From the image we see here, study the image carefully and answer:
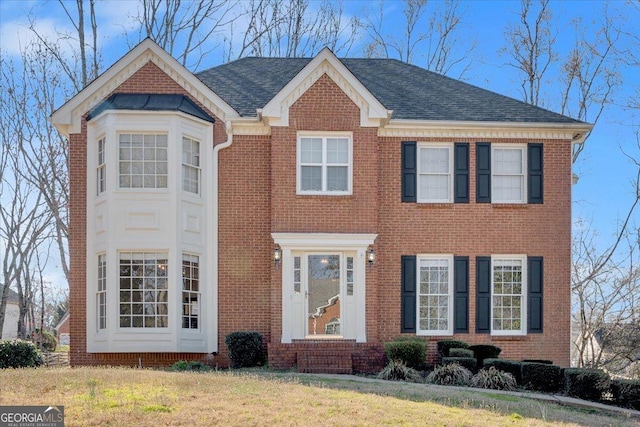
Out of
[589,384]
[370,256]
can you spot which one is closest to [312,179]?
[370,256]

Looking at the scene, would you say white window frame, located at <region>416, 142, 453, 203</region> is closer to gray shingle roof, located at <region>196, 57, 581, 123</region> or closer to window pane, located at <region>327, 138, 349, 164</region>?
gray shingle roof, located at <region>196, 57, 581, 123</region>

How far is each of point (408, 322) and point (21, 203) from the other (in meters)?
20.6

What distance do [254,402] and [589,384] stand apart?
325 inches

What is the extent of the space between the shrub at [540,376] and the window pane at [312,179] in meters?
6.87

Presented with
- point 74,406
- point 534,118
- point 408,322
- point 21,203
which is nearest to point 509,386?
point 408,322

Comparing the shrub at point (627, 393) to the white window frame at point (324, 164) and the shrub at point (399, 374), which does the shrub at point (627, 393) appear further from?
the white window frame at point (324, 164)

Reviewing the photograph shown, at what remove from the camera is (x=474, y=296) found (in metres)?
21.0

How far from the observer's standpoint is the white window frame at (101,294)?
65.5 ft

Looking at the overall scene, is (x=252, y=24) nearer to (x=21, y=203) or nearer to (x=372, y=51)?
(x=372, y=51)

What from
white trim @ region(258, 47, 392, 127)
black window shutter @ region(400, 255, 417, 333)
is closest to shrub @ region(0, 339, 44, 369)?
white trim @ region(258, 47, 392, 127)

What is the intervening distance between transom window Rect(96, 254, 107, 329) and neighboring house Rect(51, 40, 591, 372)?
6 centimetres

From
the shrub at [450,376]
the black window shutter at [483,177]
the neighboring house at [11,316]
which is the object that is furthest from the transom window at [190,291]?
the neighboring house at [11,316]

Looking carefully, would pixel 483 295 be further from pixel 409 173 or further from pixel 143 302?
pixel 143 302

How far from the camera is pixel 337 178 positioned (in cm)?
2042
